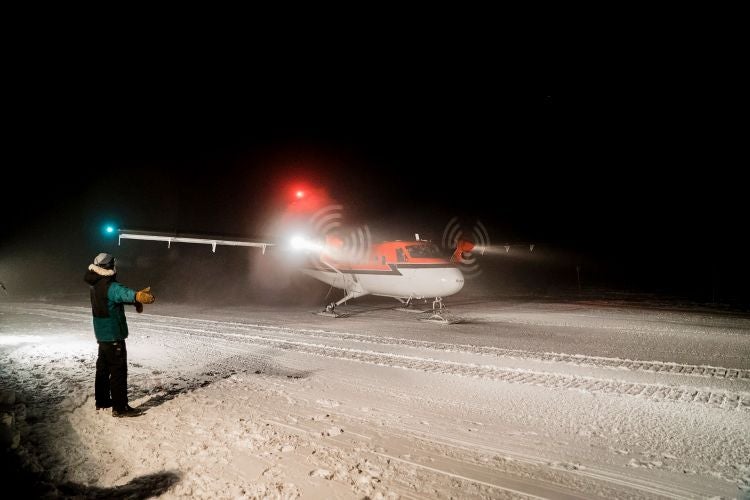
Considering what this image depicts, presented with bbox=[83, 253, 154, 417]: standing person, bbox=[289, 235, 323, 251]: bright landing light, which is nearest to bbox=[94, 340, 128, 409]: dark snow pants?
bbox=[83, 253, 154, 417]: standing person

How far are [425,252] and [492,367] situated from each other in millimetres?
7012

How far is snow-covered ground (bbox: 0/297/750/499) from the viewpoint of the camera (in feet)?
12.3

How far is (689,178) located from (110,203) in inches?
2718

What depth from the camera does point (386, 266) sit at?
49.0 feet

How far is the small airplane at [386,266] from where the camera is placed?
45.2 ft

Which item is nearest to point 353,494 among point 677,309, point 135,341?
point 135,341

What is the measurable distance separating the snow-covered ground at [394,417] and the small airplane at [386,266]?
3409 mm

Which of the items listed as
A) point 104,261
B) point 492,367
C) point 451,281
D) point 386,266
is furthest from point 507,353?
point 104,261

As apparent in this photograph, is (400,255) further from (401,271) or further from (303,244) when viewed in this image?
(303,244)

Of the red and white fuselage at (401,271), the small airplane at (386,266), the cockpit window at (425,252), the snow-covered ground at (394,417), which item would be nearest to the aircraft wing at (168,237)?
the small airplane at (386,266)

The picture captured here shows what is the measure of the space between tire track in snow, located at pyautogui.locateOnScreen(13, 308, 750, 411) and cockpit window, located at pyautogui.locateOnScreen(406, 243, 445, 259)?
4.25m

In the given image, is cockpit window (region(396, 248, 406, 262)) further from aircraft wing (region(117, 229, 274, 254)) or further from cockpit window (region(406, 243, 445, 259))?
aircraft wing (region(117, 229, 274, 254))

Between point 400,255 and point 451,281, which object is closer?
point 451,281

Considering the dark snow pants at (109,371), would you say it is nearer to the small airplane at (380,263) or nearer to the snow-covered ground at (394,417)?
the snow-covered ground at (394,417)
